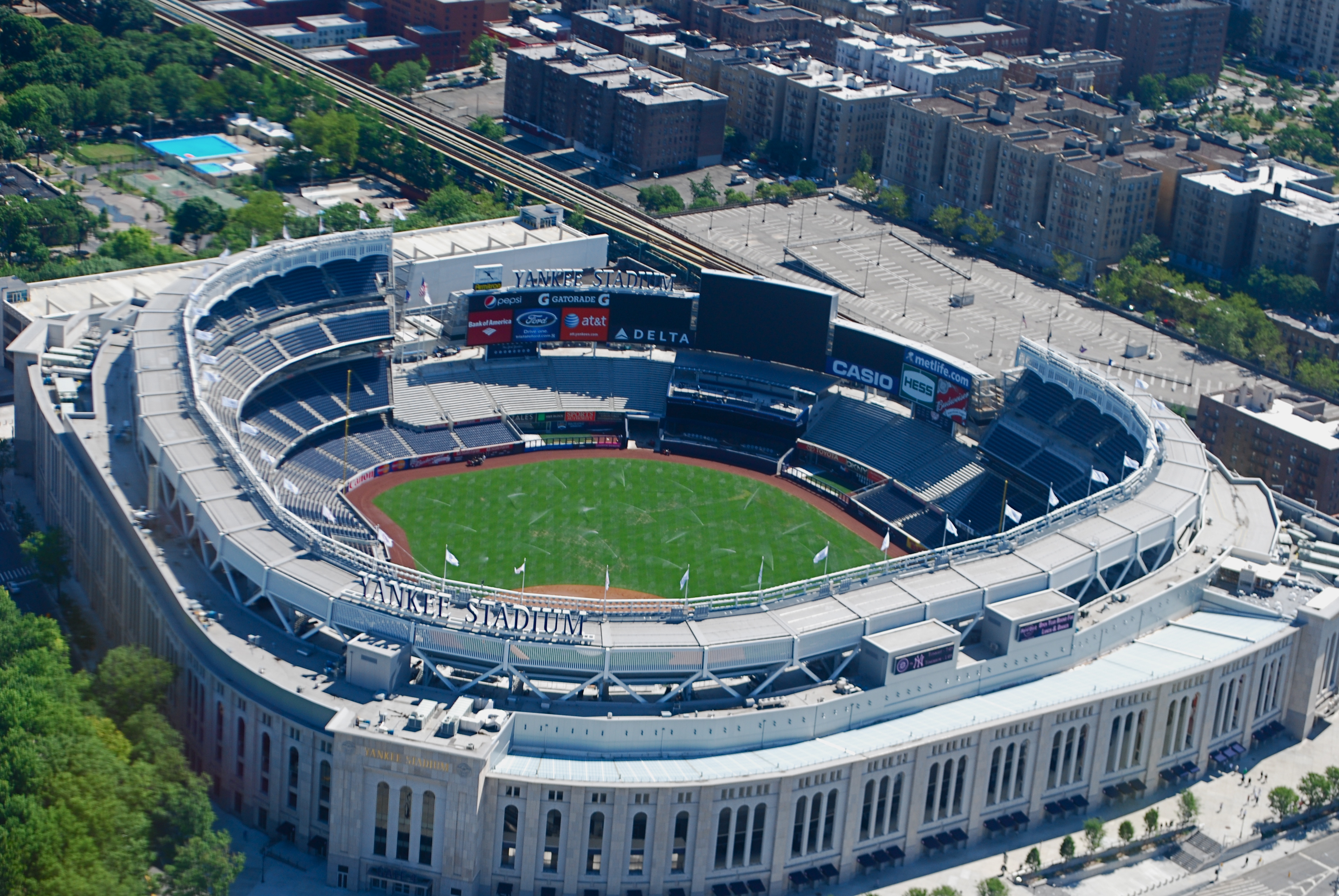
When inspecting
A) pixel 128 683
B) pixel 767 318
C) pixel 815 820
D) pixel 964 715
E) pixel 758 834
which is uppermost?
pixel 767 318

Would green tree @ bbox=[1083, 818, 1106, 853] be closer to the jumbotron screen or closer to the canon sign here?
the canon sign

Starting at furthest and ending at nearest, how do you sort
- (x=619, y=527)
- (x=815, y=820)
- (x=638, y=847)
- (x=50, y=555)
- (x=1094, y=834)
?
1. (x=619, y=527)
2. (x=50, y=555)
3. (x=1094, y=834)
4. (x=815, y=820)
5. (x=638, y=847)

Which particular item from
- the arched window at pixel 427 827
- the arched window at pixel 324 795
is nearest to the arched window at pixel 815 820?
the arched window at pixel 427 827

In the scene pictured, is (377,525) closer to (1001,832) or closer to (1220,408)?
(1001,832)

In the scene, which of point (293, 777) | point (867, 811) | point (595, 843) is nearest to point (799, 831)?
point (867, 811)

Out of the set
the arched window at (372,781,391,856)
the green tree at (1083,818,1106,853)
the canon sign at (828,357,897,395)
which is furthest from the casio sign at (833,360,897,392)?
the arched window at (372,781,391,856)

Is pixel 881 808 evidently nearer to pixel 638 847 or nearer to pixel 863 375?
pixel 638 847

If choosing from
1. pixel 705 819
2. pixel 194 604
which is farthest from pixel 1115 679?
pixel 194 604
